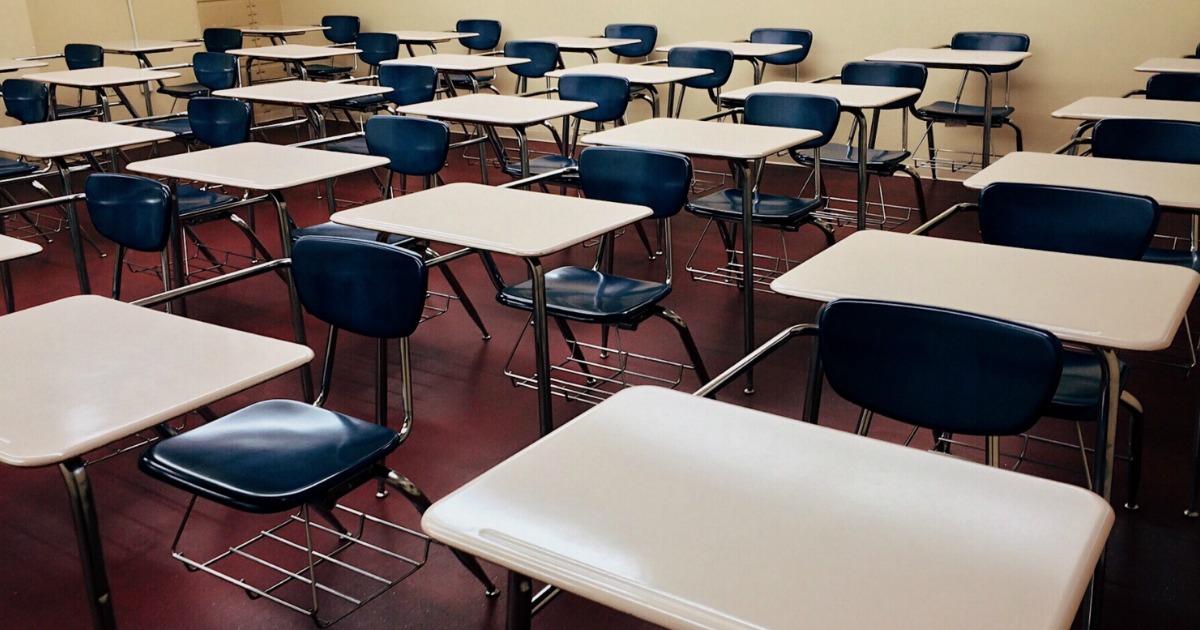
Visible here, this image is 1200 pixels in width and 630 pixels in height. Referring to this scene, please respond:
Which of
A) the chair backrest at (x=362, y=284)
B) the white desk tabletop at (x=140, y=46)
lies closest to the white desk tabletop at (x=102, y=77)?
the white desk tabletop at (x=140, y=46)

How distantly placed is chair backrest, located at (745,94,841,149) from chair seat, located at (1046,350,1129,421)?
2080 millimetres

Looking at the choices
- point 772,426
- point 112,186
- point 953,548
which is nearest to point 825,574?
point 953,548

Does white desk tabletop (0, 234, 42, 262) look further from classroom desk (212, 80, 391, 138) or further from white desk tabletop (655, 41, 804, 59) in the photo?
white desk tabletop (655, 41, 804, 59)

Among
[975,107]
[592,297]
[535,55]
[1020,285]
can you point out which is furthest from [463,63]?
[1020,285]

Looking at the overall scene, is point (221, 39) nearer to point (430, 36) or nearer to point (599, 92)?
point (430, 36)

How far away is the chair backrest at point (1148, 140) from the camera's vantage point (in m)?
3.75

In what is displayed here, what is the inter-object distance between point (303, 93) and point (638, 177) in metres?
2.74

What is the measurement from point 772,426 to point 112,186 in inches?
106

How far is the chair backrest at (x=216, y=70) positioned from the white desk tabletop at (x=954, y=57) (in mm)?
4583

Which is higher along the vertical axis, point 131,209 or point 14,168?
point 131,209

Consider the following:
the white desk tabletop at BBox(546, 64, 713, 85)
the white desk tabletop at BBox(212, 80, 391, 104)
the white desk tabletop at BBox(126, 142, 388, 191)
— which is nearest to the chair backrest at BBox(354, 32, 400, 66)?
the white desk tabletop at BBox(212, 80, 391, 104)

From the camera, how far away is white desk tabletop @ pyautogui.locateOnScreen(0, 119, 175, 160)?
4102 millimetres

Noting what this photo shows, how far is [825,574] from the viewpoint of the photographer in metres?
1.24

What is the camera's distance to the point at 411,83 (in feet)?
20.0
